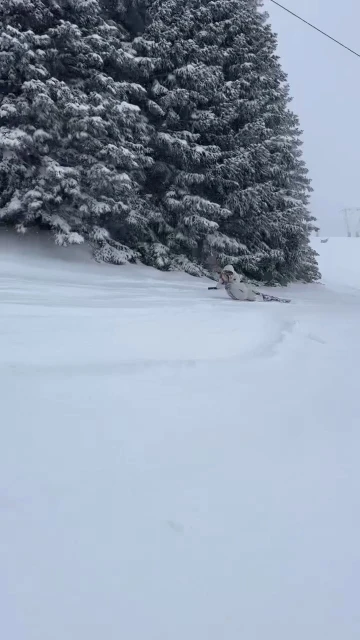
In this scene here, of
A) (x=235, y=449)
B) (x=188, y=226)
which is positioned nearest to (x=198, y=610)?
(x=235, y=449)

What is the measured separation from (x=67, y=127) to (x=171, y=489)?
8877 mm

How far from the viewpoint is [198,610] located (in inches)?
49.2

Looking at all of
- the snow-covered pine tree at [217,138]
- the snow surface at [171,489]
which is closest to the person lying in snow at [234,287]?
the snow-covered pine tree at [217,138]

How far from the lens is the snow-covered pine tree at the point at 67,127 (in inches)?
337

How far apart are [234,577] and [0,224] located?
9.62m

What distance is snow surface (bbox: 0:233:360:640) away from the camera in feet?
4.07

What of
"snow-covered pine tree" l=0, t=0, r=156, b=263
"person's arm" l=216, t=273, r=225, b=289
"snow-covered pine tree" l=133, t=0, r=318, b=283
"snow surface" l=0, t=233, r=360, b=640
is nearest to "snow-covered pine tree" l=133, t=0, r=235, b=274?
"snow-covered pine tree" l=133, t=0, r=318, b=283

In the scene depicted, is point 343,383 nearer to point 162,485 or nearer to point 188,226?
point 162,485

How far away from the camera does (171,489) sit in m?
1.74

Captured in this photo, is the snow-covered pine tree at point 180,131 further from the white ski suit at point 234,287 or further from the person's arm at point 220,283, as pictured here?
the white ski suit at point 234,287

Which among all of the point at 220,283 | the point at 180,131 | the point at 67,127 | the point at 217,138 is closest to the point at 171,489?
the point at 220,283

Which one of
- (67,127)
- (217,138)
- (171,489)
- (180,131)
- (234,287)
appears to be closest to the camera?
(171,489)

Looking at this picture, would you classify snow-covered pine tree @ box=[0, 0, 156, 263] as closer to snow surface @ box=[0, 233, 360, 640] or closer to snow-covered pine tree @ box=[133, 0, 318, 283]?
snow-covered pine tree @ box=[133, 0, 318, 283]

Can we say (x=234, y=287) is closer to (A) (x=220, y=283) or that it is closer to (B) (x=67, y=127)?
(A) (x=220, y=283)
